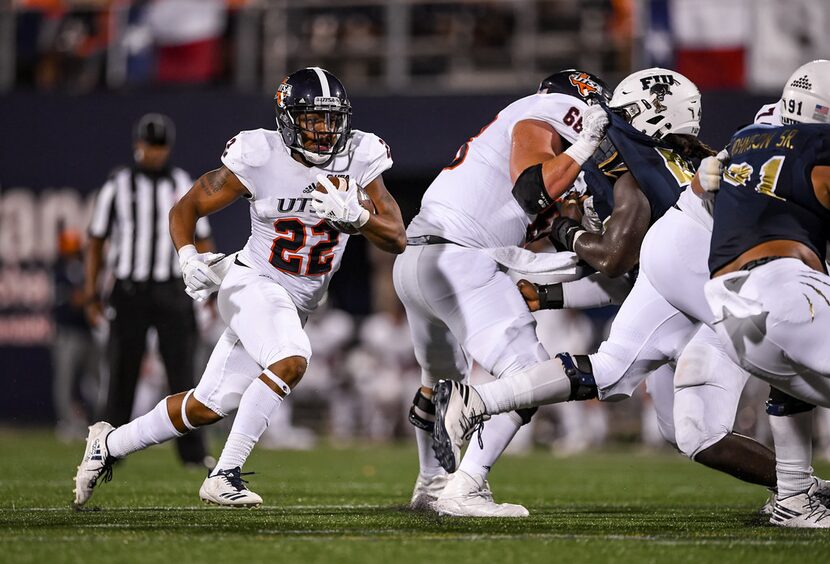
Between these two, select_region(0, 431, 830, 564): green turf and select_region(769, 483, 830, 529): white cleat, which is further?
select_region(769, 483, 830, 529): white cleat

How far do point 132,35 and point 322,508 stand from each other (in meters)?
8.35

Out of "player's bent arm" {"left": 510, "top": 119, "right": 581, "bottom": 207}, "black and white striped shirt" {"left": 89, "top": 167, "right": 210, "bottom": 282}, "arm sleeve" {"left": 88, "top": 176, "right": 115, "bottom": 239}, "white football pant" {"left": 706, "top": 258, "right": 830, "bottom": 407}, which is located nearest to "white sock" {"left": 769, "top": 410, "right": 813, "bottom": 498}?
"white football pant" {"left": 706, "top": 258, "right": 830, "bottom": 407}

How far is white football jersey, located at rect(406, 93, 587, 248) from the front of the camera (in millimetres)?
4930

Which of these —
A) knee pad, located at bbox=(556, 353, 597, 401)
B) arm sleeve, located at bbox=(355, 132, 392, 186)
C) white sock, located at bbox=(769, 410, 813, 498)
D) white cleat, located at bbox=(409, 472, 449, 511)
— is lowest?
white cleat, located at bbox=(409, 472, 449, 511)

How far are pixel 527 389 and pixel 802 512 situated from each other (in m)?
1.09

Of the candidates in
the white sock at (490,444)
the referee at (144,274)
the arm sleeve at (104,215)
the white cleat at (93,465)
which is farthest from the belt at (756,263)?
the arm sleeve at (104,215)

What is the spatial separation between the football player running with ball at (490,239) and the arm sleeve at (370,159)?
0.24 metres

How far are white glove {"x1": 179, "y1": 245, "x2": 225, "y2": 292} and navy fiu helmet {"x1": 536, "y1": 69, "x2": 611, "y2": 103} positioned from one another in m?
1.51

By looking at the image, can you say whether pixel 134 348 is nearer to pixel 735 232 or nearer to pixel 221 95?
pixel 735 232

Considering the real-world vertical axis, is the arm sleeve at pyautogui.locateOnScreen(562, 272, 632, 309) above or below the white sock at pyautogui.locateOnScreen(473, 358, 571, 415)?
above

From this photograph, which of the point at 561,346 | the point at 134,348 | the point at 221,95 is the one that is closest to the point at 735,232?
the point at 134,348

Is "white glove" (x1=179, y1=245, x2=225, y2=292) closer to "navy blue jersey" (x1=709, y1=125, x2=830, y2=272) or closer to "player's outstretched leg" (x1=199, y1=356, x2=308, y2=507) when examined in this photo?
"player's outstretched leg" (x1=199, y1=356, x2=308, y2=507)

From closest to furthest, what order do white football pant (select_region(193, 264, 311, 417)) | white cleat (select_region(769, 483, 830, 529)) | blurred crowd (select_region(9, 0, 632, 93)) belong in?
1. white cleat (select_region(769, 483, 830, 529))
2. white football pant (select_region(193, 264, 311, 417))
3. blurred crowd (select_region(9, 0, 632, 93))

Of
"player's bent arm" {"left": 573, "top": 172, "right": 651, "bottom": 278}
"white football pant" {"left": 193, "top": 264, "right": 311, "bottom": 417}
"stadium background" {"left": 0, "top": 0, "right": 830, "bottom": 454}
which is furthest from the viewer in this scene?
"stadium background" {"left": 0, "top": 0, "right": 830, "bottom": 454}
